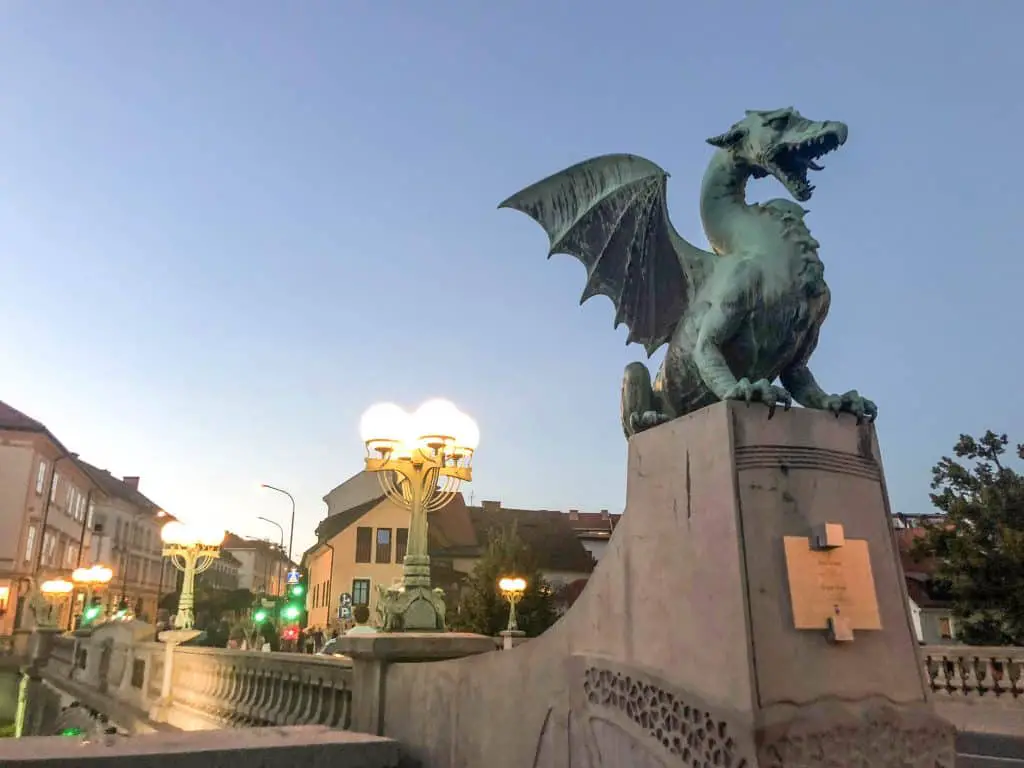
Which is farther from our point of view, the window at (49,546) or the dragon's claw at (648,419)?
the window at (49,546)

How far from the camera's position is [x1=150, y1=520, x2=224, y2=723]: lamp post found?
→ 38.0 feet

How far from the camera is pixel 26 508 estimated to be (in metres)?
38.2

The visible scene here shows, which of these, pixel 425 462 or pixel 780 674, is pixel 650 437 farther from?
pixel 425 462

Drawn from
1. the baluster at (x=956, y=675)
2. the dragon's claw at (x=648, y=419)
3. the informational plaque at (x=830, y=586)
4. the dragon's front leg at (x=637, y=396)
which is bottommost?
the baluster at (x=956, y=675)

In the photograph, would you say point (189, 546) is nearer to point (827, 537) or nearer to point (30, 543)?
point (827, 537)

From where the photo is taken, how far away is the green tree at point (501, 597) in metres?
29.2

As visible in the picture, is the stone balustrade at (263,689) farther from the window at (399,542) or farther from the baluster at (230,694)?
the window at (399,542)

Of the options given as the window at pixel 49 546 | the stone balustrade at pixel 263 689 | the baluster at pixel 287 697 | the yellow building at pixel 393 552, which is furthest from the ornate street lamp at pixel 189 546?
the window at pixel 49 546

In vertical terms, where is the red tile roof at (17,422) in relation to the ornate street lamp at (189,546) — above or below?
above

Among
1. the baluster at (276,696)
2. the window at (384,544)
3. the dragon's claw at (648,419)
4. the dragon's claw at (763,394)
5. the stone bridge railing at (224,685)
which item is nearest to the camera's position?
the dragon's claw at (763,394)

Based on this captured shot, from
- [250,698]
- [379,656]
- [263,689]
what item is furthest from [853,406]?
[250,698]

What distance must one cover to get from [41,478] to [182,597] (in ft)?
108

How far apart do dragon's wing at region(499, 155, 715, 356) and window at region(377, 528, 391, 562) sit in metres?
39.2

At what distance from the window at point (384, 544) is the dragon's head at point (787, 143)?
4034 centimetres
